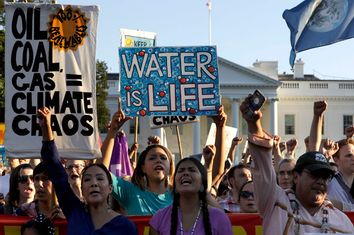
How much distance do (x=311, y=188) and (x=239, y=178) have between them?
2.84 meters

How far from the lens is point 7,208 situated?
23.5 ft

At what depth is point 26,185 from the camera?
7.28 meters

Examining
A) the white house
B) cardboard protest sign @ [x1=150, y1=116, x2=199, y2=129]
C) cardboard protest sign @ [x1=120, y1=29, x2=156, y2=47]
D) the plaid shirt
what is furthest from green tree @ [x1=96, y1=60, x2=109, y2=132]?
the plaid shirt

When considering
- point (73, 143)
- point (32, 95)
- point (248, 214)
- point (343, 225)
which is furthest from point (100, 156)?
point (343, 225)

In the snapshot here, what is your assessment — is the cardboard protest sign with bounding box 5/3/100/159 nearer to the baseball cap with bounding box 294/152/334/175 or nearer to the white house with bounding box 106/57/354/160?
the baseball cap with bounding box 294/152/334/175

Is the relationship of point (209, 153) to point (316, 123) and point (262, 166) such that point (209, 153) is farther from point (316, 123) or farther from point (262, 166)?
point (262, 166)

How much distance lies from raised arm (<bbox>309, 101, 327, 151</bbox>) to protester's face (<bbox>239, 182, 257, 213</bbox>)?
0.61 metres

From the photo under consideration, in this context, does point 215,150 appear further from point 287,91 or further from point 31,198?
point 287,91

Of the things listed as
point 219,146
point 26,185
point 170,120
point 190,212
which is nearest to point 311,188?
point 190,212

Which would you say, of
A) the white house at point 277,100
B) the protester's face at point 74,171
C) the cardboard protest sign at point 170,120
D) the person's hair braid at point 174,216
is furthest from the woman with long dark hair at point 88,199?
the white house at point 277,100

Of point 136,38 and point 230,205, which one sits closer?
point 230,205

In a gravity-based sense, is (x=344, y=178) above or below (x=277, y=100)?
below

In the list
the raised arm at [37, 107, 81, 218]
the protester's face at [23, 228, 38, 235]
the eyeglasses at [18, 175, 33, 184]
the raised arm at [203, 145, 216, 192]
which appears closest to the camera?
the raised arm at [37, 107, 81, 218]

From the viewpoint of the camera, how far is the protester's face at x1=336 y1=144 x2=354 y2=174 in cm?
755
